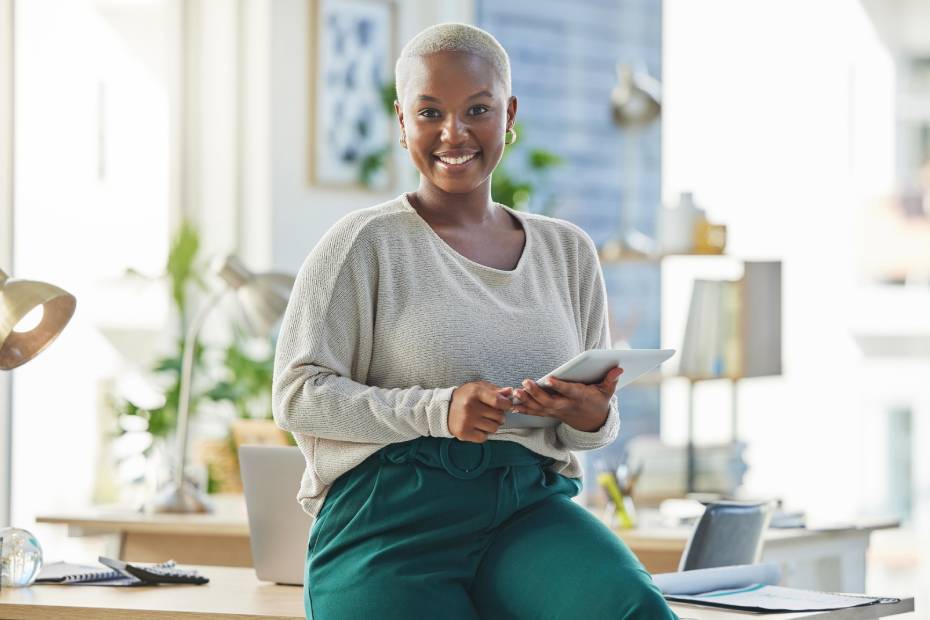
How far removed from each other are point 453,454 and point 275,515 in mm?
789

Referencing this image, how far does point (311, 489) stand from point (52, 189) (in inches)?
113

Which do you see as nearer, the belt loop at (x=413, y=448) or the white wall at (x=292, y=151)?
the belt loop at (x=413, y=448)

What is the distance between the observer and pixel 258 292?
3.50 m

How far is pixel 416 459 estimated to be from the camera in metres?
1.68

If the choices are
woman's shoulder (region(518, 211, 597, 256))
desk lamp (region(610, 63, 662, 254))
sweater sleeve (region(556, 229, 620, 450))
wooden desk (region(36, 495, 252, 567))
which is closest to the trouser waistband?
sweater sleeve (region(556, 229, 620, 450))

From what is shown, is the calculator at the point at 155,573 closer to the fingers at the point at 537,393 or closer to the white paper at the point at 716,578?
the white paper at the point at 716,578

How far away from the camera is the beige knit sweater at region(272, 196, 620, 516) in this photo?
1680 mm

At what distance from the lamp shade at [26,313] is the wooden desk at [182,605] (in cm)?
38

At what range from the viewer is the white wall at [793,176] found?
18.4 ft

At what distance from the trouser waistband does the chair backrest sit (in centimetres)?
77

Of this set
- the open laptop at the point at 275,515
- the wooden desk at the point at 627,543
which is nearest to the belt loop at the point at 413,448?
the open laptop at the point at 275,515

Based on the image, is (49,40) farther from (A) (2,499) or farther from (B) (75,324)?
(A) (2,499)

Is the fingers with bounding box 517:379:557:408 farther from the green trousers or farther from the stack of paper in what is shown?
the stack of paper

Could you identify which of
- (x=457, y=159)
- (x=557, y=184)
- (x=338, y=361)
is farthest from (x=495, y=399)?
(x=557, y=184)
